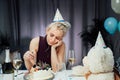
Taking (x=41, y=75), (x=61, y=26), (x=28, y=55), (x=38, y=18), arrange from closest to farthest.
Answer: (x=41, y=75), (x=61, y=26), (x=28, y=55), (x=38, y=18)

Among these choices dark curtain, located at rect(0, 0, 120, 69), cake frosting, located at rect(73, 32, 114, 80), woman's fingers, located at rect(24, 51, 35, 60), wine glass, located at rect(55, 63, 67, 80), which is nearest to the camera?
cake frosting, located at rect(73, 32, 114, 80)

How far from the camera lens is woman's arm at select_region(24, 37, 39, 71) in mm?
2332

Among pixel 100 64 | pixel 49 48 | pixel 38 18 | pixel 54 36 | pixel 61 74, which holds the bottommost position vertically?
pixel 61 74

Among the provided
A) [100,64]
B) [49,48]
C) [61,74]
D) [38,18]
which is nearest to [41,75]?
[61,74]

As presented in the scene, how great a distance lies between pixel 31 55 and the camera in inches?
92.9

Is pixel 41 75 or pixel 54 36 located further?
pixel 54 36

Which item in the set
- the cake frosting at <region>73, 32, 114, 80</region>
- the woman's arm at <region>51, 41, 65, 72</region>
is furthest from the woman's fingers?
the cake frosting at <region>73, 32, 114, 80</region>

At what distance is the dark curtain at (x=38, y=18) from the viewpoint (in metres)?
2.49

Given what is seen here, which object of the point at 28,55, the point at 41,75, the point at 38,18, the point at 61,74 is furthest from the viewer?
the point at 38,18

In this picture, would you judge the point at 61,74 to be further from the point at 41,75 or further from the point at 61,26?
the point at 61,26

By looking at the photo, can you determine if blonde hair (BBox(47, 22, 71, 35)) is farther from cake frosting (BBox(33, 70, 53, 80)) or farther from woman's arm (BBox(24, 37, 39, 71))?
cake frosting (BBox(33, 70, 53, 80))

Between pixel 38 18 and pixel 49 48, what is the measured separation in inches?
17.8

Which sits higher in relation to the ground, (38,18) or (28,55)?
(38,18)

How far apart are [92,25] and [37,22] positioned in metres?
0.74
